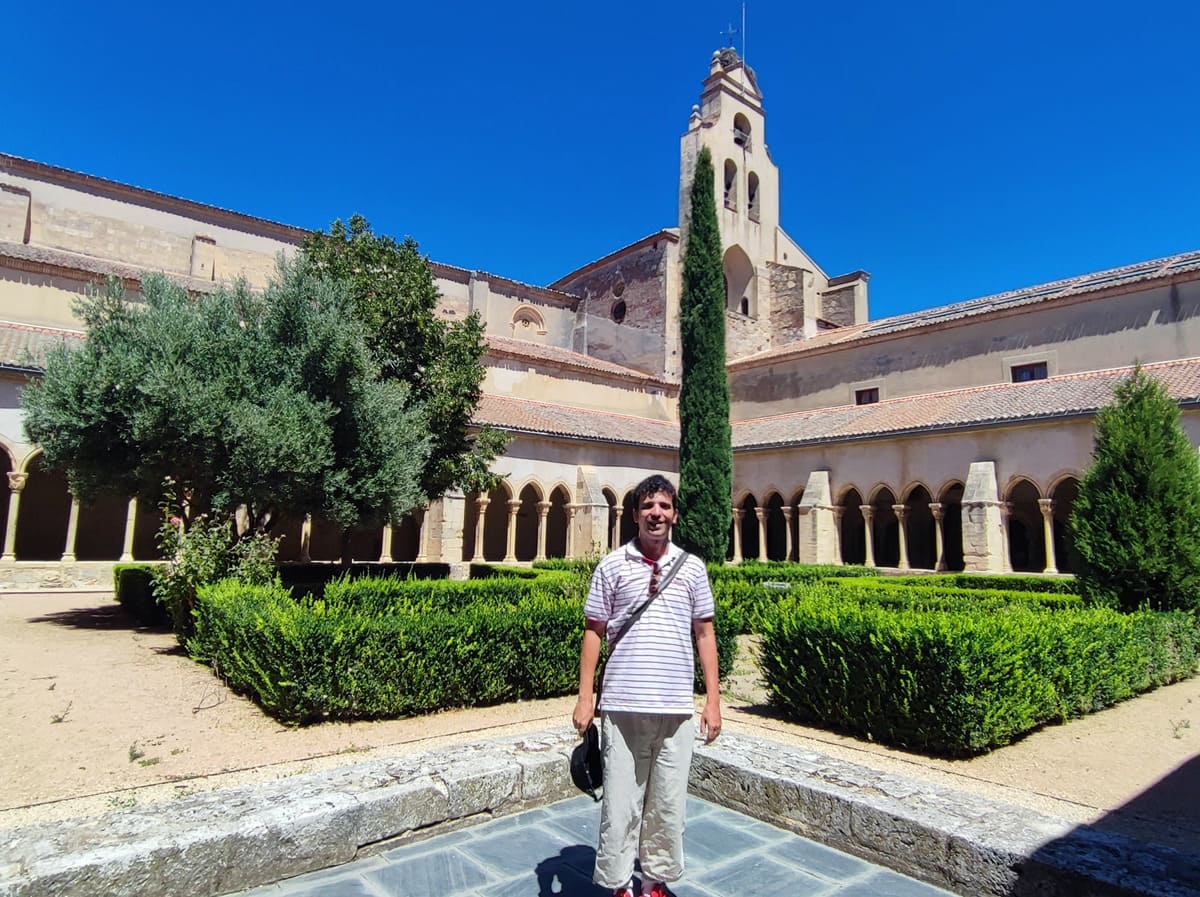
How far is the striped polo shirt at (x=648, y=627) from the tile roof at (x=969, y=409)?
15.9 m

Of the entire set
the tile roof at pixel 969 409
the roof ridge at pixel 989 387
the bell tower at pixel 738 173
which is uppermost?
the bell tower at pixel 738 173

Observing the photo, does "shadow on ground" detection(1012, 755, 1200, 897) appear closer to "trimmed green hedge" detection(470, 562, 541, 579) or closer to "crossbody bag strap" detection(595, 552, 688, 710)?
"crossbody bag strap" detection(595, 552, 688, 710)

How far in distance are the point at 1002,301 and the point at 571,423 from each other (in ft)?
42.9

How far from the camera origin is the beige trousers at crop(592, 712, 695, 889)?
270cm

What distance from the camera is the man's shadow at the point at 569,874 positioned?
293 cm

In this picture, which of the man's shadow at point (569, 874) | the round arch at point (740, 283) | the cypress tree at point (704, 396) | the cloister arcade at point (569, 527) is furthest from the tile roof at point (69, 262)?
the round arch at point (740, 283)

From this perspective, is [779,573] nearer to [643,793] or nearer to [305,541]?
[305,541]

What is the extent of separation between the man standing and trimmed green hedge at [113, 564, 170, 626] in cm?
935

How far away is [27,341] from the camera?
15258 millimetres

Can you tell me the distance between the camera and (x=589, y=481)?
792 inches

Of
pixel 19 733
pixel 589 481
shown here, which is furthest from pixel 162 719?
pixel 589 481

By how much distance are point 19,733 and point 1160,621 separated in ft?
33.4

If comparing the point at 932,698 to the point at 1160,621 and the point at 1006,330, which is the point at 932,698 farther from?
the point at 1006,330

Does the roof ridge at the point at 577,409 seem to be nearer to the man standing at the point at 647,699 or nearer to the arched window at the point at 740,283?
the arched window at the point at 740,283
